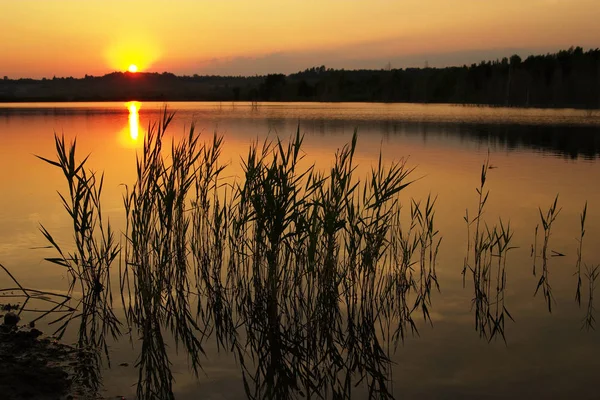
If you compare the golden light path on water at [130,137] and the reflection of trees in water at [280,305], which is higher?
the golden light path on water at [130,137]

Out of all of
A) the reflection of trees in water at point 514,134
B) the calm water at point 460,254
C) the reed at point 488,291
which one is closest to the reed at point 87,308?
the calm water at point 460,254

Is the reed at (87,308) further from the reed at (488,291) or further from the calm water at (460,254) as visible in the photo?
A: the reed at (488,291)

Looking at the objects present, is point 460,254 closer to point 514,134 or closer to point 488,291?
point 488,291

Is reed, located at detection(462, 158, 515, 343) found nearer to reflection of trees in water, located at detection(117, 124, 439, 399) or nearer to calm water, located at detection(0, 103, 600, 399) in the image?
calm water, located at detection(0, 103, 600, 399)

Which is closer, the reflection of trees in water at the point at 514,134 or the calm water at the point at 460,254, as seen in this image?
the calm water at the point at 460,254

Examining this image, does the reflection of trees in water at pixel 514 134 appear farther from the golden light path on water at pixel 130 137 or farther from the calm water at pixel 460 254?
the golden light path on water at pixel 130 137

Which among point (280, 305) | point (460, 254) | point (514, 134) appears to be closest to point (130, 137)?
point (514, 134)

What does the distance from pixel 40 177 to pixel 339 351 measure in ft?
42.6

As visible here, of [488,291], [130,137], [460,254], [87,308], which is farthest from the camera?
[130,137]

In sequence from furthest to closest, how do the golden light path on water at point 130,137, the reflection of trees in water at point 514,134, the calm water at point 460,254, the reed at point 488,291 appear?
the golden light path on water at point 130,137, the reflection of trees in water at point 514,134, the reed at point 488,291, the calm water at point 460,254

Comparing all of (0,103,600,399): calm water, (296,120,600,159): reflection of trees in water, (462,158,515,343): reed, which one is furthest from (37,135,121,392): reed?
(296,120,600,159): reflection of trees in water

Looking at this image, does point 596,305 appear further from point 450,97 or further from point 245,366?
point 450,97

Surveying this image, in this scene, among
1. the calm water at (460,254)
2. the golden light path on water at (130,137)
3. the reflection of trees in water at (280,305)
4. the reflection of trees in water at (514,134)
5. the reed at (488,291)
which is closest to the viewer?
the calm water at (460,254)

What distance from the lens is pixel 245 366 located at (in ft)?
16.8
